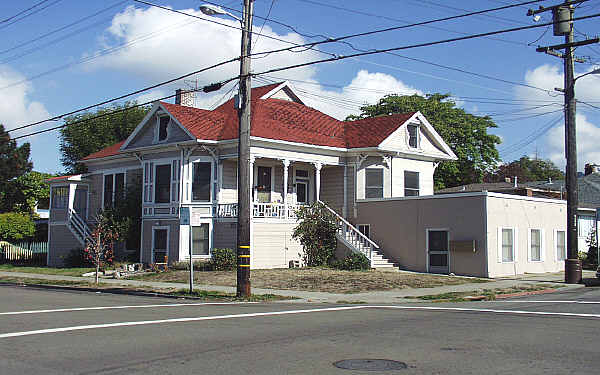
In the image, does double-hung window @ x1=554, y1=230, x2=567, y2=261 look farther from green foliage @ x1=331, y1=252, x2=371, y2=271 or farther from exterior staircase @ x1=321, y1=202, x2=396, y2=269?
green foliage @ x1=331, y1=252, x2=371, y2=271

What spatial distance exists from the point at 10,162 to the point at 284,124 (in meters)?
45.4

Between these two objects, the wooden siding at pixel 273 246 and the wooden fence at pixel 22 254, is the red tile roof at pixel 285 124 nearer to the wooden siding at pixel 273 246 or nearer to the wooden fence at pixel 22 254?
A: the wooden siding at pixel 273 246

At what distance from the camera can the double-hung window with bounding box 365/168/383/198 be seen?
3281cm

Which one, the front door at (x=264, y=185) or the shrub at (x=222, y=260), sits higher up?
the front door at (x=264, y=185)

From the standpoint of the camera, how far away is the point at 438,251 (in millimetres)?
28562

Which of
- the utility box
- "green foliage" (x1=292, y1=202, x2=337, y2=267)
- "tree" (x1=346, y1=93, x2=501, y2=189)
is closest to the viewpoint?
the utility box

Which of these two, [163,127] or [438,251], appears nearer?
[438,251]

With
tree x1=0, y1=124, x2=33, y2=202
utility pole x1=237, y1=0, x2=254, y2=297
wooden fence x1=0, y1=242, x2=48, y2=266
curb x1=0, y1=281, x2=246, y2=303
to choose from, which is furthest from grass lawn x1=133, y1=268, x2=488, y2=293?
tree x1=0, y1=124, x2=33, y2=202

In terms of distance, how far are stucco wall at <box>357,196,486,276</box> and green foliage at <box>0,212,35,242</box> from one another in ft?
85.6

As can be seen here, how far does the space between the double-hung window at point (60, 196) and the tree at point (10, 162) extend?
30.2 metres

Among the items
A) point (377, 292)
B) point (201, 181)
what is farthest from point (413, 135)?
point (377, 292)

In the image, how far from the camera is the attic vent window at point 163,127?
31.9 metres

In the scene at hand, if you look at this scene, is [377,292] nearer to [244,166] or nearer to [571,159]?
[244,166]

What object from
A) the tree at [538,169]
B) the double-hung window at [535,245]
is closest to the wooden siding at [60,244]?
the double-hung window at [535,245]
